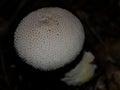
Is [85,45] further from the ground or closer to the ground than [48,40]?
closer to the ground

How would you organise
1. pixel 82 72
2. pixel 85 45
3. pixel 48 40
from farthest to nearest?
pixel 85 45, pixel 82 72, pixel 48 40

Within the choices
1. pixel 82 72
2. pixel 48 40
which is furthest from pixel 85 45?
pixel 48 40

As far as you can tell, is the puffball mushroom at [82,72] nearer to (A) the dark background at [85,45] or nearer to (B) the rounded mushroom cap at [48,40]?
(A) the dark background at [85,45]

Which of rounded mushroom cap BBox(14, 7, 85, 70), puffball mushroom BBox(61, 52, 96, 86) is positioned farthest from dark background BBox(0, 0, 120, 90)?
rounded mushroom cap BBox(14, 7, 85, 70)

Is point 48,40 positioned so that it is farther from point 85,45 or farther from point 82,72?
point 85,45

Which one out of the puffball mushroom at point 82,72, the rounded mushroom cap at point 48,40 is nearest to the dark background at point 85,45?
the puffball mushroom at point 82,72

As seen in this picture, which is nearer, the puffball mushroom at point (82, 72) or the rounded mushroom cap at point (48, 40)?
the rounded mushroom cap at point (48, 40)

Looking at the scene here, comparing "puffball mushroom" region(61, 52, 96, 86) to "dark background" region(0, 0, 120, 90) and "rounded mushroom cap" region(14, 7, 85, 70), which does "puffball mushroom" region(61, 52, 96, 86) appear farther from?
"rounded mushroom cap" region(14, 7, 85, 70)
